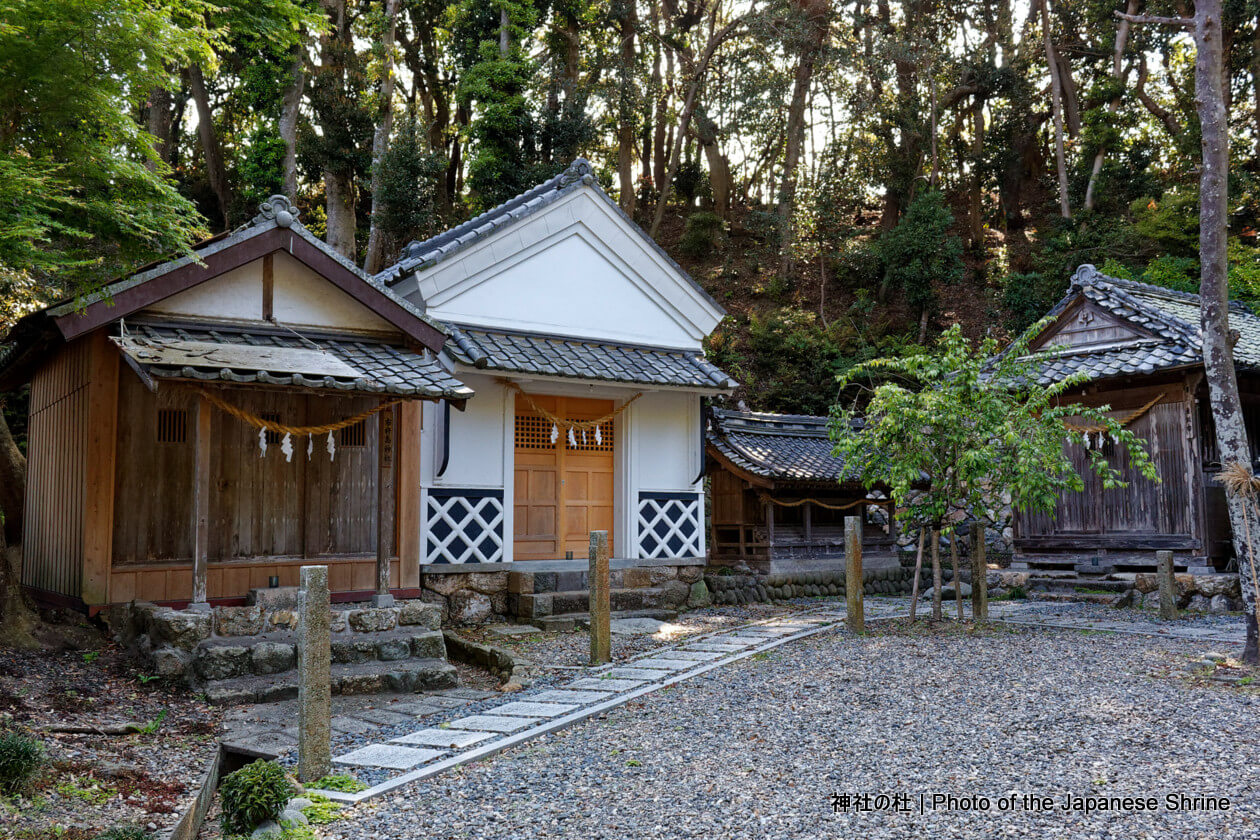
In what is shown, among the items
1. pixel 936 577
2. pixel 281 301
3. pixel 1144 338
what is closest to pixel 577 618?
pixel 936 577

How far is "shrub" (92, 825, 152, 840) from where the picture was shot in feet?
14.4

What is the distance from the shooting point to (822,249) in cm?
3081

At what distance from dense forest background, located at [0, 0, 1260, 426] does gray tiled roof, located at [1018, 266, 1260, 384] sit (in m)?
4.84

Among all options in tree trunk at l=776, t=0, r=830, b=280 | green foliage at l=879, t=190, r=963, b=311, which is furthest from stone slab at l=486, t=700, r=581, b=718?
tree trunk at l=776, t=0, r=830, b=280

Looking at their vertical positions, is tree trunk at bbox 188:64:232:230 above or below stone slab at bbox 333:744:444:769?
above

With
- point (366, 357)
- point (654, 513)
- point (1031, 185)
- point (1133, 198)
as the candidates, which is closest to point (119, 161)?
point (366, 357)

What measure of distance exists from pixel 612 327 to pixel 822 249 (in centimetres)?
1820

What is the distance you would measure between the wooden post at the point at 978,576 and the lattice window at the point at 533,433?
6268 millimetres

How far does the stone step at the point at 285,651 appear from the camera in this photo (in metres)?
8.23

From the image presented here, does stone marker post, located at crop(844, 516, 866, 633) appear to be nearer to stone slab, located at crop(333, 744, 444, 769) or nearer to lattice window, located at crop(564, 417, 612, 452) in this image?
lattice window, located at crop(564, 417, 612, 452)

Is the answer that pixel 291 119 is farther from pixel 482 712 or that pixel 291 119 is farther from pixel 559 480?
pixel 482 712

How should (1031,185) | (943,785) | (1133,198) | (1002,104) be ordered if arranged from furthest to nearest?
(1031,185), (1002,104), (1133,198), (943,785)

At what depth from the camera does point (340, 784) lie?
230 inches

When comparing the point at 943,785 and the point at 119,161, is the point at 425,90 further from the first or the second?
the point at 943,785
